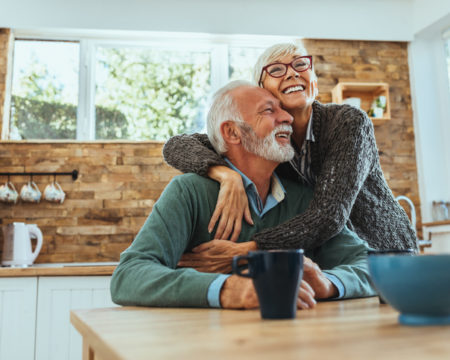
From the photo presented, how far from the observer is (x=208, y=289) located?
84cm

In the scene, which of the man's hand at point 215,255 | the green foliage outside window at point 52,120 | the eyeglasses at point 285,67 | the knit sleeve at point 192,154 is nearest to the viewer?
the man's hand at point 215,255

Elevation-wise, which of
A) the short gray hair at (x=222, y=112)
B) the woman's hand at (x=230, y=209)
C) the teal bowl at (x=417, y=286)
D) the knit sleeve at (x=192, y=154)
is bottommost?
the teal bowl at (x=417, y=286)

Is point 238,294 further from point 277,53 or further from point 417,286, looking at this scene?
point 277,53

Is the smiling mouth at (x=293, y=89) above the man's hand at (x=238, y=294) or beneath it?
above

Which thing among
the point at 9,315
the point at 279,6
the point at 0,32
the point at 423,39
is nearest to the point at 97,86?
the point at 0,32

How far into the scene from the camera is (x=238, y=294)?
806mm

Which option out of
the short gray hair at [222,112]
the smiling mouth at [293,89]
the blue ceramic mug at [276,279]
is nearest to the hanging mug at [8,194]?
the short gray hair at [222,112]

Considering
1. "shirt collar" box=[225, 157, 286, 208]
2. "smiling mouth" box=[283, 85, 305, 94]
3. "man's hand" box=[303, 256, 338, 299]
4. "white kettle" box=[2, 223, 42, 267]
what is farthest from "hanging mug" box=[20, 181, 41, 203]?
"man's hand" box=[303, 256, 338, 299]

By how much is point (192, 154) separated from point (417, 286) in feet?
3.12

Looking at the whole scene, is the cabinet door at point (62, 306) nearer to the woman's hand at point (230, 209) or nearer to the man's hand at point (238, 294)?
the woman's hand at point (230, 209)

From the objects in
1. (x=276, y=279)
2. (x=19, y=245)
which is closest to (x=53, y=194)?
(x=19, y=245)

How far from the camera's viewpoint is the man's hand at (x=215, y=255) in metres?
1.16

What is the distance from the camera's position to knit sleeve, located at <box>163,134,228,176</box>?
1354 mm

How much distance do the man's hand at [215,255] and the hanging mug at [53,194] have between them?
2270 millimetres
